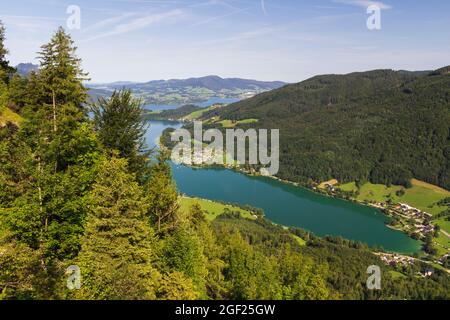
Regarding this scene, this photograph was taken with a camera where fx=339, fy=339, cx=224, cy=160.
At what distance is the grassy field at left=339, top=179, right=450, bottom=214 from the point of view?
167075 mm

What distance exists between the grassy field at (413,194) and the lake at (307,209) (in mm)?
19420

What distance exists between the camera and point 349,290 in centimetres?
7744

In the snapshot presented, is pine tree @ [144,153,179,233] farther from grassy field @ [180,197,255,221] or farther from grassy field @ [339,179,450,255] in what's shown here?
grassy field @ [339,179,450,255]

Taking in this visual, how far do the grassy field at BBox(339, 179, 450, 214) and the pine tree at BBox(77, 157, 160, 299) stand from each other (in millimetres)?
173416

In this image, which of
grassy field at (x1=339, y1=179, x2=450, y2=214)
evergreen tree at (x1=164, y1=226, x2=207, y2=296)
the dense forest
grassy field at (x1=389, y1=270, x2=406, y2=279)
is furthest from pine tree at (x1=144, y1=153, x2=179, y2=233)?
grassy field at (x1=339, y1=179, x2=450, y2=214)

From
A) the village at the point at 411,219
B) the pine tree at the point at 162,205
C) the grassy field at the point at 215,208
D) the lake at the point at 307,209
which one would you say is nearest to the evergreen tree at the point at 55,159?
the pine tree at the point at 162,205

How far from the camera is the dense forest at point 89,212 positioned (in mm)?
14336

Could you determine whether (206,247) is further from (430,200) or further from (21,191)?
(430,200)

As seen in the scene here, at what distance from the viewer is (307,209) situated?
156750 millimetres

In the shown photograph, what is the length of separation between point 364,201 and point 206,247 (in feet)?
514

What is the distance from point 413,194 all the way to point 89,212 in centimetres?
19559

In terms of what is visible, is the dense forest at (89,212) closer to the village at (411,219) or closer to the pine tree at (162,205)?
the pine tree at (162,205)
